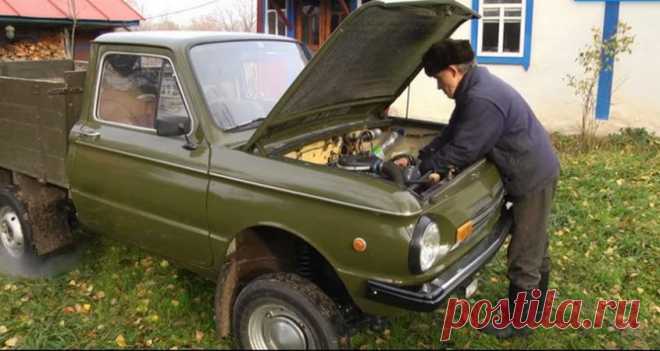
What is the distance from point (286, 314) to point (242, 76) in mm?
1657

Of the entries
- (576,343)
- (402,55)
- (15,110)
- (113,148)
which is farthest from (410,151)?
(15,110)

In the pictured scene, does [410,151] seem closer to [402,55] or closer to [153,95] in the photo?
[402,55]

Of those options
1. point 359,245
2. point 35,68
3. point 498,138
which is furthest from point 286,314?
point 35,68

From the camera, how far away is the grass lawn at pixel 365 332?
379 centimetres

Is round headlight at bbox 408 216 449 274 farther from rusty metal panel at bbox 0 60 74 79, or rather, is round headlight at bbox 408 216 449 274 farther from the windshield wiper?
rusty metal panel at bbox 0 60 74 79

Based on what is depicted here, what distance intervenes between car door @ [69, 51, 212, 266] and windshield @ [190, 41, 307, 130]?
19 cm

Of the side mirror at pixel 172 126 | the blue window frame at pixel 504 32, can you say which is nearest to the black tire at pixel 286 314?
the side mirror at pixel 172 126

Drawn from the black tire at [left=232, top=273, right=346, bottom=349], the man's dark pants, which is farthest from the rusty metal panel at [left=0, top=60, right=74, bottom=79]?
the man's dark pants

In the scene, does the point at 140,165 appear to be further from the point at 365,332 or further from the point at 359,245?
the point at 365,332

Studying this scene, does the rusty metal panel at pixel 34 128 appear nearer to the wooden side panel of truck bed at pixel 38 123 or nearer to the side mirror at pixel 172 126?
the wooden side panel of truck bed at pixel 38 123

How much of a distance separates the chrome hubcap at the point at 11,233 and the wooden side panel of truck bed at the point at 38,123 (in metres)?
0.41

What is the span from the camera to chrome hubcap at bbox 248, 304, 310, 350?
312 centimetres

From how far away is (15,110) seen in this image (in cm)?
471

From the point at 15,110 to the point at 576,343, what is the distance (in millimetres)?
4689
